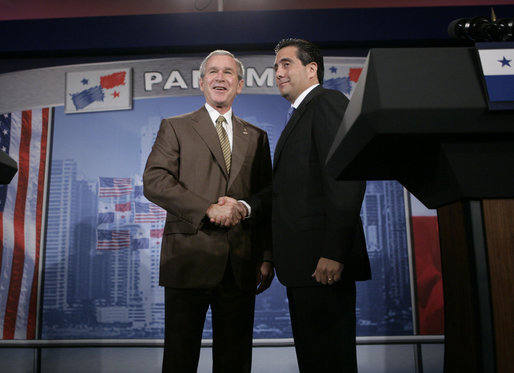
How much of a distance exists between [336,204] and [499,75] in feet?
Answer: 2.58

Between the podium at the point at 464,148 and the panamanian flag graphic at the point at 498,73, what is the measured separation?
0.01 m

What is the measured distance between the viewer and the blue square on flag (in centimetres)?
61

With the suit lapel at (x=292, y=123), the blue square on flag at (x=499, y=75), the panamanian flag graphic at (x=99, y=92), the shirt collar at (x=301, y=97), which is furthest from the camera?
the panamanian flag graphic at (x=99, y=92)

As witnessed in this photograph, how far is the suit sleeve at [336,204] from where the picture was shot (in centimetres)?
135

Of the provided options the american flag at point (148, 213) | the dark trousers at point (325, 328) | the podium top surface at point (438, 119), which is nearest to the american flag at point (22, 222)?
the american flag at point (148, 213)

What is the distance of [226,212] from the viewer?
1.71 m

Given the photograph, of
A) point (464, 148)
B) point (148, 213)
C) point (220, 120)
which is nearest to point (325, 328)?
point (464, 148)

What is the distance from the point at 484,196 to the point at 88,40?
2.87 m

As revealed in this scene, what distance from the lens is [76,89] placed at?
2947 millimetres

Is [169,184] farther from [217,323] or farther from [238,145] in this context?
[217,323]

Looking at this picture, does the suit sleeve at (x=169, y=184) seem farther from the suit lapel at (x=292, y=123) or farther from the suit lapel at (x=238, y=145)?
the suit lapel at (x=292, y=123)

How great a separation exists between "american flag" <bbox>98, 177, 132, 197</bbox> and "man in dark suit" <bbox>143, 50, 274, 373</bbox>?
104 centimetres

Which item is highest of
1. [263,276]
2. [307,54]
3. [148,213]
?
[307,54]

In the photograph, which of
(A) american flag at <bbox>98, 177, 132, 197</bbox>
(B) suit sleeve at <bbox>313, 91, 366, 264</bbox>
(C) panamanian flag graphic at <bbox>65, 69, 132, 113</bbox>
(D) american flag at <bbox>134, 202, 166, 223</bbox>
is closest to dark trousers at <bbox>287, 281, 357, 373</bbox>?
(B) suit sleeve at <bbox>313, 91, 366, 264</bbox>
